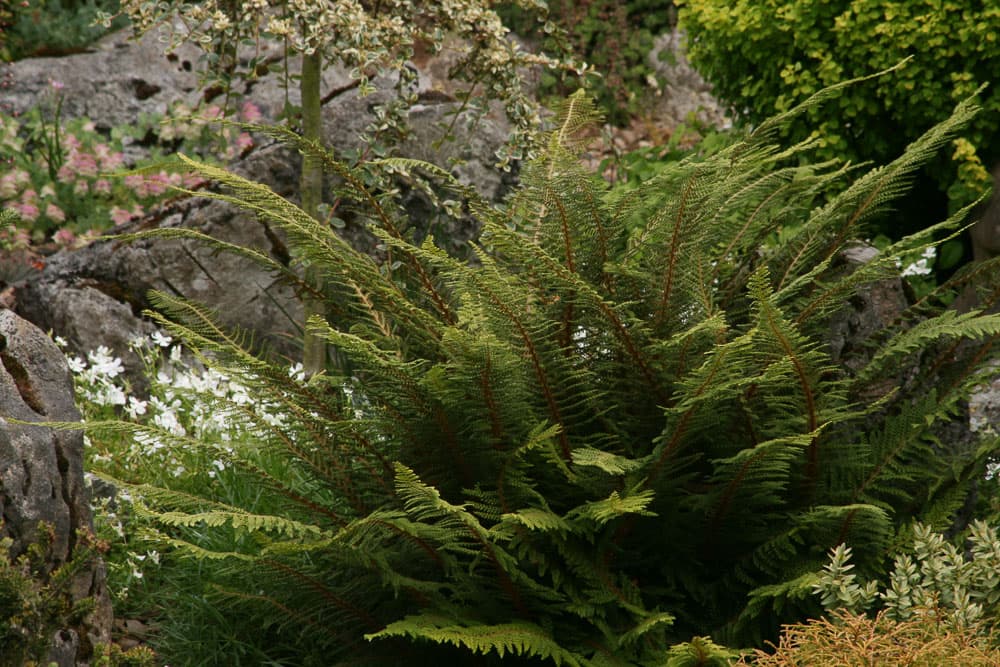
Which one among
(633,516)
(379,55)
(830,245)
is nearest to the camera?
(633,516)

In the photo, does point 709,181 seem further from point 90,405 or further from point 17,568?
point 90,405

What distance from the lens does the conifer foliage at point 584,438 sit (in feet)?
7.29

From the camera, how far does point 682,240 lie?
243cm

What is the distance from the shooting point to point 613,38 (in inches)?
378

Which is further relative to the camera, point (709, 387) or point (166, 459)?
point (166, 459)

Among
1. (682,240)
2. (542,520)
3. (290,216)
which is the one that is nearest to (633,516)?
(542,520)

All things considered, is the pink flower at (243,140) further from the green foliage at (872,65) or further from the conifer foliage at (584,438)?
the conifer foliage at (584,438)

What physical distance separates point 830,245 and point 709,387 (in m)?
0.80

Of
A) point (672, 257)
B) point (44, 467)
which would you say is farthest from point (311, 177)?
point (672, 257)

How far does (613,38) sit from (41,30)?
15.8 ft

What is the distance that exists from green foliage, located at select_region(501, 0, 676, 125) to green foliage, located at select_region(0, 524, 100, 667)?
25.9ft

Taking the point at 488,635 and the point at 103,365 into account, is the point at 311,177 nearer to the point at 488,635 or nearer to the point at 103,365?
the point at 103,365

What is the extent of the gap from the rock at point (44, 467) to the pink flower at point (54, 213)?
4.20 metres

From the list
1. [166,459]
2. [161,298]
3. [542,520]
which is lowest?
[166,459]
